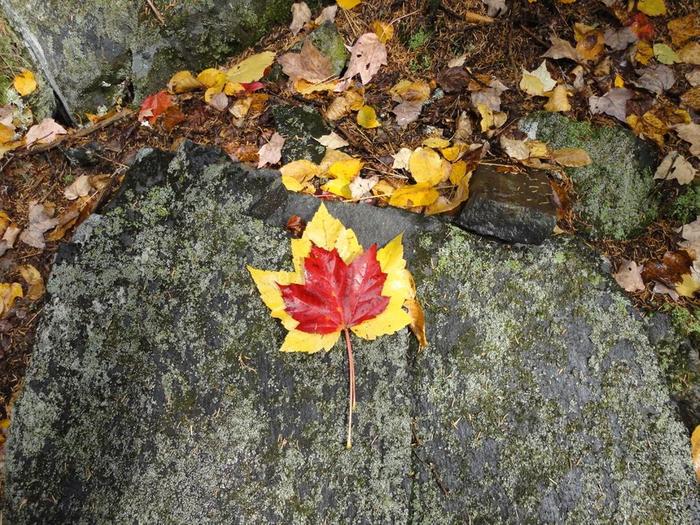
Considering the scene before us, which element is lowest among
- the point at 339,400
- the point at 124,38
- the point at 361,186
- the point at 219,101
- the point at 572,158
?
the point at 339,400

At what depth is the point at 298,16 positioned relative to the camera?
2.61 meters

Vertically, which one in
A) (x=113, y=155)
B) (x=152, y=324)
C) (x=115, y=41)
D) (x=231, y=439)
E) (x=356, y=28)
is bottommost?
(x=231, y=439)

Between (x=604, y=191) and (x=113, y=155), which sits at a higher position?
(x=113, y=155)

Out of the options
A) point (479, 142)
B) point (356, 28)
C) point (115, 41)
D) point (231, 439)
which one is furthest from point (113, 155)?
point (479, 142)

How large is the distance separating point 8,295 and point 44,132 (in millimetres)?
904

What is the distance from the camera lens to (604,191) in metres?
2.11

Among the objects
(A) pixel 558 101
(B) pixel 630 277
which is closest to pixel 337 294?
(B) pixel 630 277

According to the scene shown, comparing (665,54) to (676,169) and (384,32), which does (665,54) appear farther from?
(384,32)

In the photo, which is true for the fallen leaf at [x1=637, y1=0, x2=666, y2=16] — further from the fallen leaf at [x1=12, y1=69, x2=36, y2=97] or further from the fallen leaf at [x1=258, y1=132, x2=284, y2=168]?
the fallen leaf at [x1=12, y1=69, x2=36, y2=97]

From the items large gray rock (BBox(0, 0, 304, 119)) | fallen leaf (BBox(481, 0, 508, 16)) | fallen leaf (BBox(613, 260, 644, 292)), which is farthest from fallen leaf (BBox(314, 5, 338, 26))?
fallen leaf (BBox(613, 260, 644, 292))

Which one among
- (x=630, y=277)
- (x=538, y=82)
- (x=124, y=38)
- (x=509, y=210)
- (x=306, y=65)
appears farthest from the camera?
(x=124, y=38)

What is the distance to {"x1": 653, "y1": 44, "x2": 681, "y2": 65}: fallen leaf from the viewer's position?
241cm

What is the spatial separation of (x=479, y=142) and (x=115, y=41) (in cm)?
195

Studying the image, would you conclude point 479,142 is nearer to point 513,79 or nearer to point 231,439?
point 513,79
